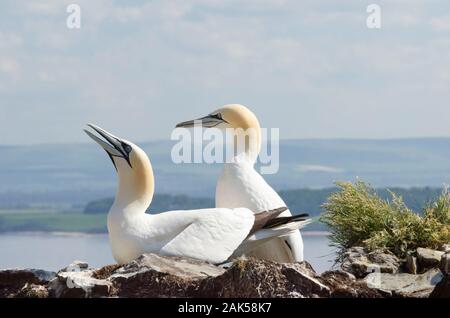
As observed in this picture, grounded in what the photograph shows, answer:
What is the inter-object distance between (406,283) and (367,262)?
522 millimetres

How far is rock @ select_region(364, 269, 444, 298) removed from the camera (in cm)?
1006

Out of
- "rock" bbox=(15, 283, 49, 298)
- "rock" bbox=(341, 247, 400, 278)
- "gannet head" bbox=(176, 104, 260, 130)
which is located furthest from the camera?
"gannet head" bbox=(176, 104, 260, 130)

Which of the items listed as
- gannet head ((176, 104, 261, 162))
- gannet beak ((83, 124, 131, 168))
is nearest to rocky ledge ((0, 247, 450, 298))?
gannet beak ((83, 124, 131, 168))

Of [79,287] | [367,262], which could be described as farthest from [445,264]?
[79,287]

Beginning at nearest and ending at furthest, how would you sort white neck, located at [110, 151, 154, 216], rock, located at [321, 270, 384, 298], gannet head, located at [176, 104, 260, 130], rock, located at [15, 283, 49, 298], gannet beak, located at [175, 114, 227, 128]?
rock, located at [321, 270, 384, 298] → rock, located at [15, 283, 49, 298] → white neck, located at [110, 151, 154, 216] → gannet head, located at [176, 104, 260, 130] → gannet beak, located at [175, 114, 227, 128]

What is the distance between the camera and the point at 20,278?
10523 mm

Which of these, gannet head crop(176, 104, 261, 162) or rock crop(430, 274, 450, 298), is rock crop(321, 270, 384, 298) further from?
gannet head crop(176, 104, 261, 162)

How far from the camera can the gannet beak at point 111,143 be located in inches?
423

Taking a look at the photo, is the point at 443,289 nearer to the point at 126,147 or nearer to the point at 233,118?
the point at 233,118

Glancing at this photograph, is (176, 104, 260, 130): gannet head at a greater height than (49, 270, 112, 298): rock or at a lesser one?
greater

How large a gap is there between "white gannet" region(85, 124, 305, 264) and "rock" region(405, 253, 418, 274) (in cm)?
117
